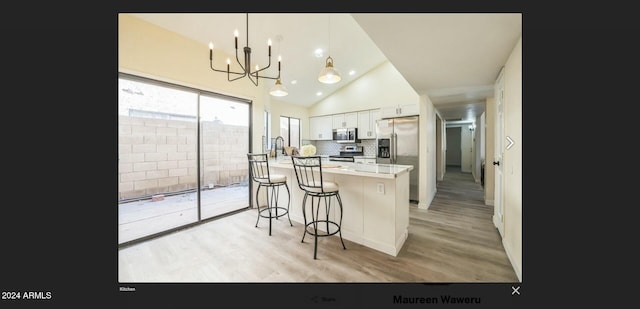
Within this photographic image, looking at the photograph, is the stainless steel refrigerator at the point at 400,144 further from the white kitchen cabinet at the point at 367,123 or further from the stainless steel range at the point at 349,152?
the stainless steel range at the point at 349,152

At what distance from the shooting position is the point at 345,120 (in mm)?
5246

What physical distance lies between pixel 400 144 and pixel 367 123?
1214mm

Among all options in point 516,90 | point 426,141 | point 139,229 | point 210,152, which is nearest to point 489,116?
point 426,141

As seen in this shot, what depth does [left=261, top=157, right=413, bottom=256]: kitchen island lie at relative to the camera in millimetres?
1924

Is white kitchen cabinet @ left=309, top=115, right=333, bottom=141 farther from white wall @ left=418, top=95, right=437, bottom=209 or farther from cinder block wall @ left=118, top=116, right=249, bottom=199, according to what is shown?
cinder block wall @ left=118, top=116, right=249, bottom=199

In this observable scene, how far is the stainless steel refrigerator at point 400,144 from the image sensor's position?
3721 millimetres

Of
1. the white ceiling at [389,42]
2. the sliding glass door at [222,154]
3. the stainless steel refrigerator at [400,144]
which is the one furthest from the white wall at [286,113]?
the stainless steel refrigerator at [400,144]

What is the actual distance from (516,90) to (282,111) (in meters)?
4.52

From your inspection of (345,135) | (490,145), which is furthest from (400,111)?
(490,145)

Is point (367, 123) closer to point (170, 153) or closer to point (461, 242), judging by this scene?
point (461, 242)

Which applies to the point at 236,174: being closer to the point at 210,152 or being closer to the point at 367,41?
the point at 210,152

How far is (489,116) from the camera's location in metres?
3.57

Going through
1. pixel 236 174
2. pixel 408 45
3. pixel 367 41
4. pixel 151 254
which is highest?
pixel 367 41

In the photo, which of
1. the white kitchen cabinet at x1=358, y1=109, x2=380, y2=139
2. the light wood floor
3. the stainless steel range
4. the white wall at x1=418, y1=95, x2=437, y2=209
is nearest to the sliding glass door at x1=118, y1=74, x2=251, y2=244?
the light wood floor
